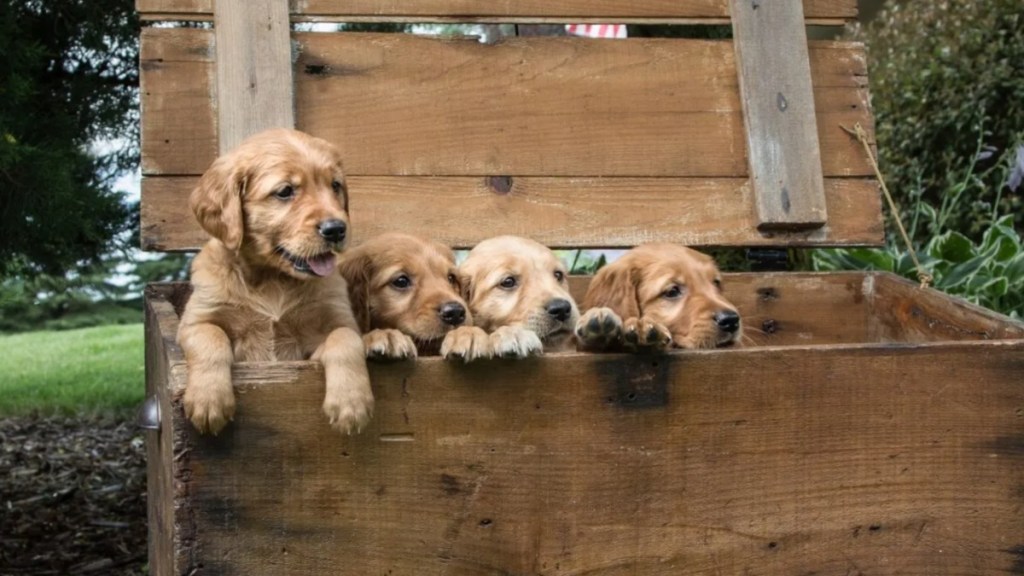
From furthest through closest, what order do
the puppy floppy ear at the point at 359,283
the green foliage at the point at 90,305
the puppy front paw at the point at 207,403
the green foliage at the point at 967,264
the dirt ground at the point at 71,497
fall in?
the green foliage at the point at 90,305, the green foliage at the point at 967,264, the dirt ground at the point at 71,497, the puppy floppy ear at the point at 359,283, the puppy front paw at the point at 207,403

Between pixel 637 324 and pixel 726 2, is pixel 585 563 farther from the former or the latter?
pixel 726 2

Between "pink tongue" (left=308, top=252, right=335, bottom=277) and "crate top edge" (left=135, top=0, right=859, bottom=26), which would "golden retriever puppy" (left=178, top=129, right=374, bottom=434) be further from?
"crate top edge" (left=135, top=0, right=859, bottom=26)

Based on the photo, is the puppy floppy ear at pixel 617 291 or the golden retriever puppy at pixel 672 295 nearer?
the golden retriever puppy at pixel 672 295

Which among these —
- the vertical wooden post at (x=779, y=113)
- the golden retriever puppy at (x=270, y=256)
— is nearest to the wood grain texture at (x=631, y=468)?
the golden retriever puppy at (x=270, y=256)

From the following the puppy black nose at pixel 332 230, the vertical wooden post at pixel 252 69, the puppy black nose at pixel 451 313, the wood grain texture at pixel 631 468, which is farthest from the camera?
the vertical wooden post at pixel 252 69

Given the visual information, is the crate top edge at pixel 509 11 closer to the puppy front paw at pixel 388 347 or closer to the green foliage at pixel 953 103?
the puppy front paw at pixel 388 347

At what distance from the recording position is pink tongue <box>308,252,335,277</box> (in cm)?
285

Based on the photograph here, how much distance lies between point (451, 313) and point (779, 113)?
1.73 meters

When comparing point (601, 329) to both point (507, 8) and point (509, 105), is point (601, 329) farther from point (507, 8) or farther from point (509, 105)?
point (507, 8)

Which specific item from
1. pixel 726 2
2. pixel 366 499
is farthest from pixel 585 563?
pixel 726 2

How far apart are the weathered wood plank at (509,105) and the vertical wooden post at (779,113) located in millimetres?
80

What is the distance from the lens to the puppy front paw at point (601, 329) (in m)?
2.68

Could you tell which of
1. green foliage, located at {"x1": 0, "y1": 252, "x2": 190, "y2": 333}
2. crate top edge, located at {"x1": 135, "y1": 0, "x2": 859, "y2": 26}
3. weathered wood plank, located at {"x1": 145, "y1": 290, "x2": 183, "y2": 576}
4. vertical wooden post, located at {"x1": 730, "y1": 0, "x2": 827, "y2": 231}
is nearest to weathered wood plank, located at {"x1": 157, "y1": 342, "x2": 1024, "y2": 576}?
weathered wood plank, located at {"x1": 145, "y1": 290, "x2": 183, "y2": 576}

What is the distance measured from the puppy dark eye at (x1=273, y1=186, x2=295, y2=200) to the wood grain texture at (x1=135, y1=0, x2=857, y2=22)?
1412 millimetres
